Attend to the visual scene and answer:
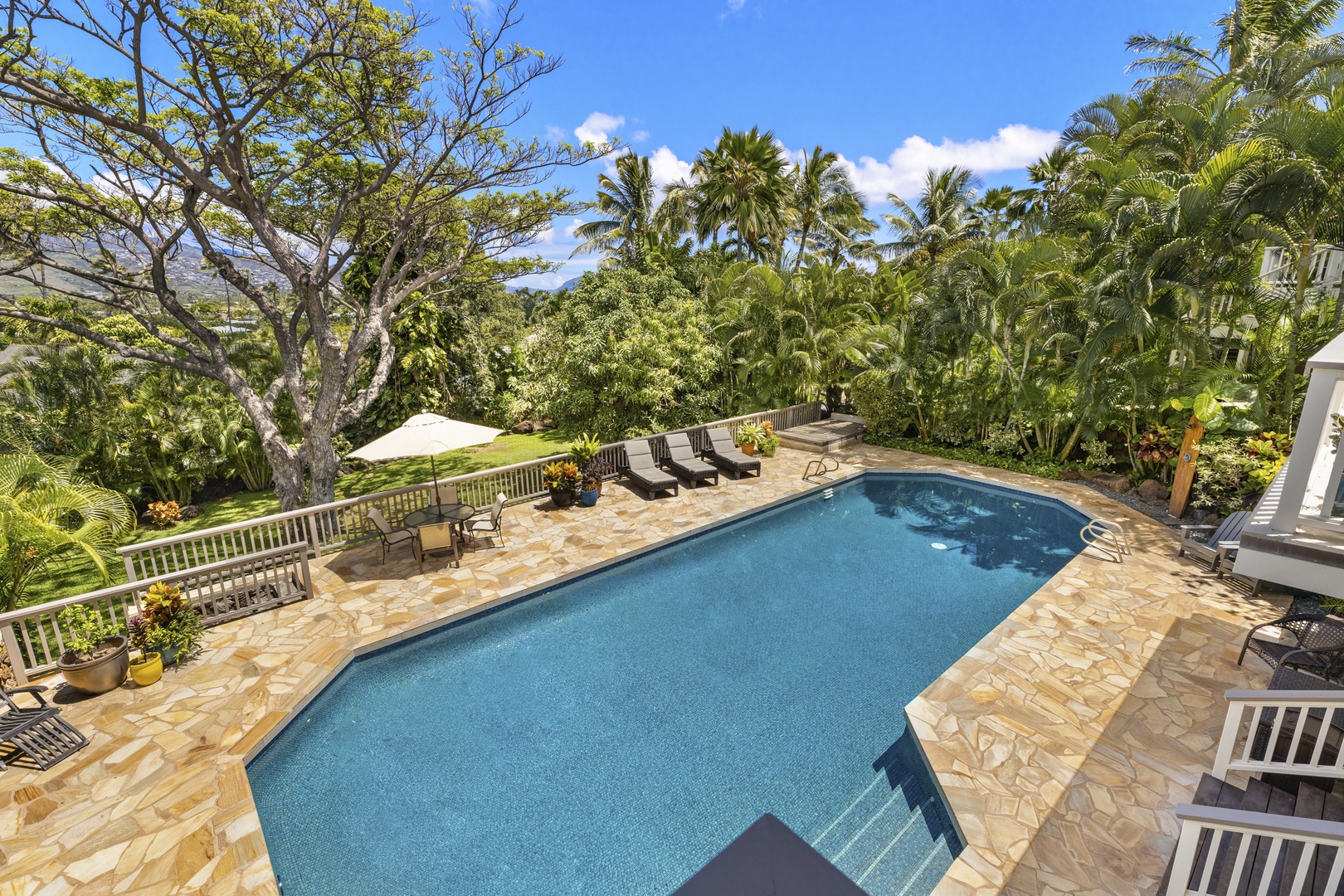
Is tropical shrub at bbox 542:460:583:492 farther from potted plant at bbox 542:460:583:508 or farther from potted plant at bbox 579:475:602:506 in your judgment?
potted plant at bbox 579:475:602:506

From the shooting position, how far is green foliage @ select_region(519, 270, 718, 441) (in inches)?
596

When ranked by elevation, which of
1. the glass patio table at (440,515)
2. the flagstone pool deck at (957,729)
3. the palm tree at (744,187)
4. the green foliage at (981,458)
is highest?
the palm tree at (744,187)

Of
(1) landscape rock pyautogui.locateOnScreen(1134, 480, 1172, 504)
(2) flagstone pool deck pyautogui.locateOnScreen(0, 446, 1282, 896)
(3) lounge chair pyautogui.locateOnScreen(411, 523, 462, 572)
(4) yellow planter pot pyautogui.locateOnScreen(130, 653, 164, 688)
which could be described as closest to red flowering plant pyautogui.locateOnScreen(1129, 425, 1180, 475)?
(1) landscape rock pyautogui.locateOnScreen(1134, 480, 1172, 504)

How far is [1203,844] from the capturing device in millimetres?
3875

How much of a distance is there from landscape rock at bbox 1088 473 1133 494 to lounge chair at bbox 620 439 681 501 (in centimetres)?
1028

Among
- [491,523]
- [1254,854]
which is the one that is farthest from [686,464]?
[1254,854]

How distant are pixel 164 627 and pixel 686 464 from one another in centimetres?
1000

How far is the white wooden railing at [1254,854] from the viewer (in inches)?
103

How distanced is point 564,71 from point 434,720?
13681mm

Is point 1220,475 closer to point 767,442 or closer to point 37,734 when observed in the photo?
point 767,442

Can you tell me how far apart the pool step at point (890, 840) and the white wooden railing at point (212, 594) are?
7.75 m

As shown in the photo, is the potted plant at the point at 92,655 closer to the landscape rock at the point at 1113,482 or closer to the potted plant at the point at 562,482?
the potted plant at the point at 562,482

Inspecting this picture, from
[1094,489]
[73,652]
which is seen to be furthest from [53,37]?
[1094,489]

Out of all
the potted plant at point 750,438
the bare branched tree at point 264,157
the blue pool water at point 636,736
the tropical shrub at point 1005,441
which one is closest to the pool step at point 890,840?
the blue pool water at point 636,736
